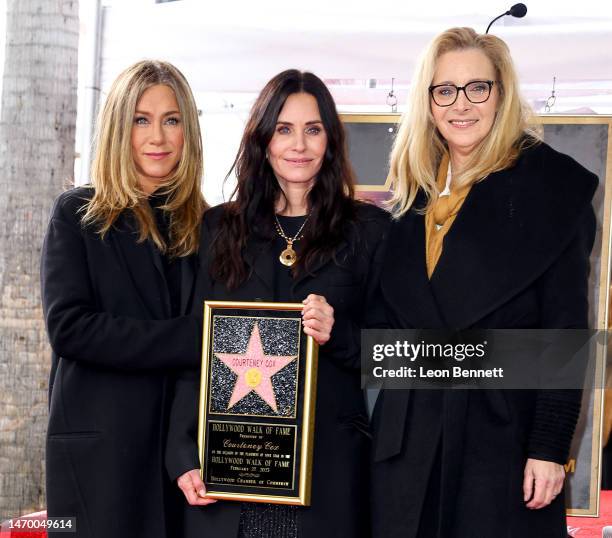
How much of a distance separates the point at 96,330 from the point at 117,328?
0.07m

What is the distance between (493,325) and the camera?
2602 millimetres

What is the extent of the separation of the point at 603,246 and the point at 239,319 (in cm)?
179

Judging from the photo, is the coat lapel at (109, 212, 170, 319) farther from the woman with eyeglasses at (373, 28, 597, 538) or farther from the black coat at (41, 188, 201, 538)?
the woman with eyeglasses at (373, 28, 597, 538)

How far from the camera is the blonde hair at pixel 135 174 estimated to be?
2.98 meters

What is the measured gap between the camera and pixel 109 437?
285 cm

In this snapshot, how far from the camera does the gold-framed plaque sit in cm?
260

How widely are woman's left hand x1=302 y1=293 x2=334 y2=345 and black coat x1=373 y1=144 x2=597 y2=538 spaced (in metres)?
0.24

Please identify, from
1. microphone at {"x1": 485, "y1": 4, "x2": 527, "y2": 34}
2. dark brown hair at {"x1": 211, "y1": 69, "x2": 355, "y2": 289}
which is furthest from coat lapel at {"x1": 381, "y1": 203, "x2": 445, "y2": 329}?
microphone at {"x1": 485, "y1": 4, "x2": 527, "y2": 34}

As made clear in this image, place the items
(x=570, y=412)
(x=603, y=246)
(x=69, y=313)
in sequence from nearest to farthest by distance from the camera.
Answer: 1. (x=570, y=412)
2. (x=69, y=313)
3. (x=603, y=246)

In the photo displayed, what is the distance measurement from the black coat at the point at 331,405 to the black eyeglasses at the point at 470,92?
1.48 ft

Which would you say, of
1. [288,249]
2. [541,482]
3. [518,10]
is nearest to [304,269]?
[288,249]

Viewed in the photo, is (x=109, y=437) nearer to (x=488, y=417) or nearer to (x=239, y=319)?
(x=239, y=319)

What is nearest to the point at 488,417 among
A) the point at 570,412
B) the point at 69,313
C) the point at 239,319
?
the point at 570,412

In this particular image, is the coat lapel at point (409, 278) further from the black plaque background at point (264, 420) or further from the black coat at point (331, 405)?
the black plaque background at point (264, 420)
